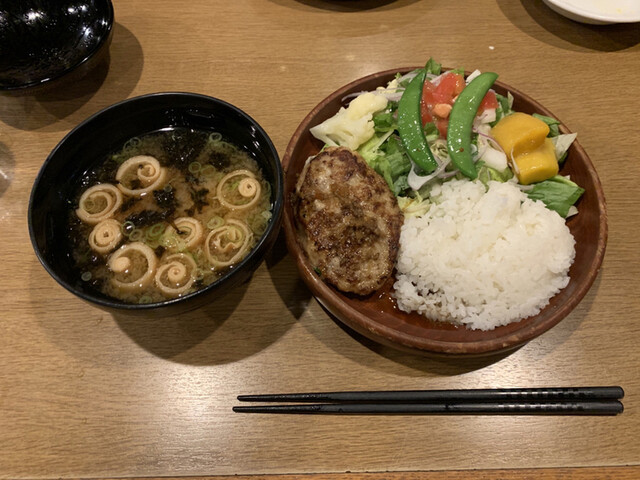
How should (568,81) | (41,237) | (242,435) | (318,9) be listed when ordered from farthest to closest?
(318,9), (568,81), (242,435), (41,237)

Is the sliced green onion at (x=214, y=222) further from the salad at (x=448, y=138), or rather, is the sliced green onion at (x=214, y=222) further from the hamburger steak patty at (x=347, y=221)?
the salad at (x=448, y=138)

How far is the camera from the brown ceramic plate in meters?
1.60

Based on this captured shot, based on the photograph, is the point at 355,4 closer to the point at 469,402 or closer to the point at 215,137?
the point at 215,137

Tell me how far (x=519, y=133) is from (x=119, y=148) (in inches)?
70.5

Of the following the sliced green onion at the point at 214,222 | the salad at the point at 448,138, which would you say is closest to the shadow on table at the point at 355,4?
the salad at the point at 448,138

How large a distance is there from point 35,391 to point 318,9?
8.86 feet

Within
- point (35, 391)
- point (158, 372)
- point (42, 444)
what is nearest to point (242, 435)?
point (158, 372)

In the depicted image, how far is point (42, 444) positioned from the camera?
1.72 m

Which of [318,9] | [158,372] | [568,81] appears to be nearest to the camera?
[158,372]

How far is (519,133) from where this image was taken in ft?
6.55

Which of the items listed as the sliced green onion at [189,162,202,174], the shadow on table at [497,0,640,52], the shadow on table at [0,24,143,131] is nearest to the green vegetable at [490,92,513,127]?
the shadow on table at [497,0,640,52]

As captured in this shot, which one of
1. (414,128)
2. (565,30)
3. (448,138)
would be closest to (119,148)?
(414,128)

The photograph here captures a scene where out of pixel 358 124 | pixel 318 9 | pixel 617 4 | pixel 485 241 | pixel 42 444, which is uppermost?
pixel 617 4

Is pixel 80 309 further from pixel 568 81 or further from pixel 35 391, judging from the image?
pixel 568 81
